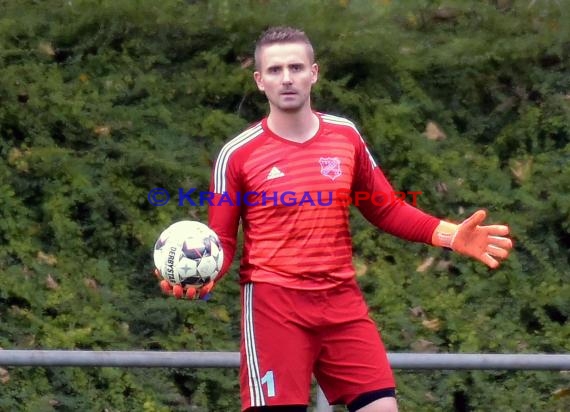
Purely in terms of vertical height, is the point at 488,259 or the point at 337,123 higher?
the point at 337,123

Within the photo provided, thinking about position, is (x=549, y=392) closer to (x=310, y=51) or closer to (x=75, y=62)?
(x=310, y=51)

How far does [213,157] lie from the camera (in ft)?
26.8

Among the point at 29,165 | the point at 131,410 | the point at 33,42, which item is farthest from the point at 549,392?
the point at 33,42

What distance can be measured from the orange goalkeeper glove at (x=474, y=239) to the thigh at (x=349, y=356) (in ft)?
1.59

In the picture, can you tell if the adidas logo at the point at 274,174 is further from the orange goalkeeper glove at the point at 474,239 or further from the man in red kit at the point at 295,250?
the orange goalkeeper glove at the point at 474,239

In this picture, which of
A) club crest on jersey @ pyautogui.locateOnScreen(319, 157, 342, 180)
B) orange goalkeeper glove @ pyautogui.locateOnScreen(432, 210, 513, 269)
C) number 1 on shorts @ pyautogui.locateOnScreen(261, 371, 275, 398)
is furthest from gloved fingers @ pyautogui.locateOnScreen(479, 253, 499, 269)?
number 1 on shorts @ pyautogui.locateOnScreen(261, 371, 275, 398)

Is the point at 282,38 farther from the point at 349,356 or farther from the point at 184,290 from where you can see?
the point at 349,356

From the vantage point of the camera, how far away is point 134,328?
732 cm

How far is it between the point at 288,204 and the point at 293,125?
34 centimetres

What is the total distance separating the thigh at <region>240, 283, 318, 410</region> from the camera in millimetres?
4512

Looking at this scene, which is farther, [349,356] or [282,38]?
[282,38]

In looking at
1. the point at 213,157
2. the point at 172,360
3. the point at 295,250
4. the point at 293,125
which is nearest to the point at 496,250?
the point at 295,250

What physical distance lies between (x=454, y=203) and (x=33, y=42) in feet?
10.6

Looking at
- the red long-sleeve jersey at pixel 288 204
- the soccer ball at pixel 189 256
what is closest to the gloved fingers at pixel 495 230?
the red long-sleeve jersey at pixel 288 204
